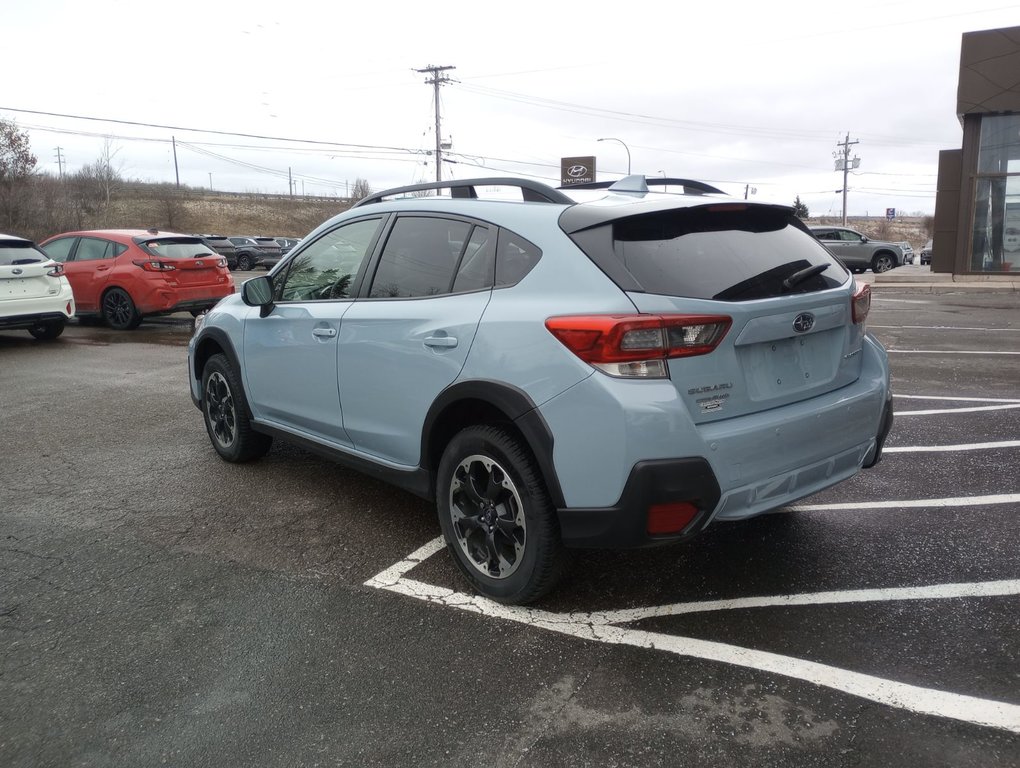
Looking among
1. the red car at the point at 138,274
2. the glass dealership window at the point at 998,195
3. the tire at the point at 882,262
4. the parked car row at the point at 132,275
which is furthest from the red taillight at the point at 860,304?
the tire at the point at 882,262

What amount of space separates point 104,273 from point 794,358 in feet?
41.8

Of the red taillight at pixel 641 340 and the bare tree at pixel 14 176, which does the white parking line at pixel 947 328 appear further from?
the bare tree at pixel 14 176

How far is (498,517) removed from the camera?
322 cm

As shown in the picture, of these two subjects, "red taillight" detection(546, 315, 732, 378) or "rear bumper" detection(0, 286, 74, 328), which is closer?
"red taillight" detection(546, 315, 732, 378)

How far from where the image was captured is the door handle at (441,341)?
10.8 ft

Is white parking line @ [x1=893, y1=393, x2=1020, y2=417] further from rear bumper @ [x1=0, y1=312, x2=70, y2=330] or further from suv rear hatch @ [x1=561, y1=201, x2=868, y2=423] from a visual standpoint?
rear bumper @ [x1=0, y1=312, x2=70, y2=330]

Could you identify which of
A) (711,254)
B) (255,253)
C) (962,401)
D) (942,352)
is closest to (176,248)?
(942,352)

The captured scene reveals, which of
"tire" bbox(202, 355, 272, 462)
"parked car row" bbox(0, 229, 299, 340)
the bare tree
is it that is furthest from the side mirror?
the bare tree

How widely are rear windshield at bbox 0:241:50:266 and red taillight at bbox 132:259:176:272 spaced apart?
1.53 m

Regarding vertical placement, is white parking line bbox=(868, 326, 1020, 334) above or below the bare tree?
below

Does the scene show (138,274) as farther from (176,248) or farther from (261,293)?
(261,293)

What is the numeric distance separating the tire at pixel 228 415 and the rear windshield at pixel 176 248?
27.4 feet

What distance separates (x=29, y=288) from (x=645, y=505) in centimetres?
1106

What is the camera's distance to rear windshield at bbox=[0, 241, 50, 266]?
427 inches
